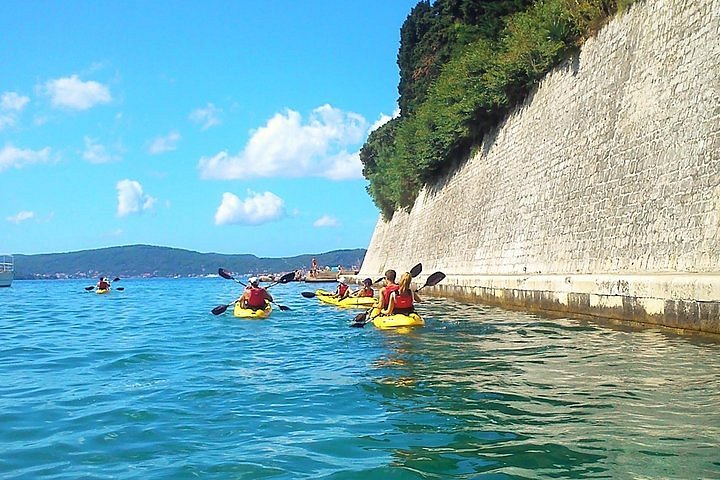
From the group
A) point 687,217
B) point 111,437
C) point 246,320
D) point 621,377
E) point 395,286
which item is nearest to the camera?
point 111,437

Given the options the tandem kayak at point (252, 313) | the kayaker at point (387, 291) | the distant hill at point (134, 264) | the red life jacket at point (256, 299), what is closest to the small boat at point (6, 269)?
the tandem kayak at point (252, 313)

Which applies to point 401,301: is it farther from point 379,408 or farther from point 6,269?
point 6,269

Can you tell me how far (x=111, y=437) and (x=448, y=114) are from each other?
24.2 m

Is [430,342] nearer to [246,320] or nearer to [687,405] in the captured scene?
[687,405]

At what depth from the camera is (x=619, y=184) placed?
1573 cm

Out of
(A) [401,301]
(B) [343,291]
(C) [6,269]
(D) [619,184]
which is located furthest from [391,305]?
(C) [6,269]

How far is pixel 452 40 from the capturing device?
36688 mm

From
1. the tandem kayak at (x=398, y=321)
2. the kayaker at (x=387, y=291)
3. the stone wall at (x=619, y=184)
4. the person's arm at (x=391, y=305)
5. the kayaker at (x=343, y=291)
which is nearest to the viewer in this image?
the stone wall at (x=619, y=184)

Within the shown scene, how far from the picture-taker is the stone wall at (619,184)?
12.1 m

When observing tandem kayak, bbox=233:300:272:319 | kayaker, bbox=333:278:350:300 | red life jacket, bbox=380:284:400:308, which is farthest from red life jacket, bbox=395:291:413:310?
kayaker, bbox=333:278:350:300

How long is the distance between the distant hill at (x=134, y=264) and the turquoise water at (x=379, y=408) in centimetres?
14437

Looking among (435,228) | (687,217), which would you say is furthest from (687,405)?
(435,228)

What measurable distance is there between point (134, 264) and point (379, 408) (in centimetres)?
19008

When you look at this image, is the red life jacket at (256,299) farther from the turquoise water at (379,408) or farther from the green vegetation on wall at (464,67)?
the green vegetation on wall at (464,67)
